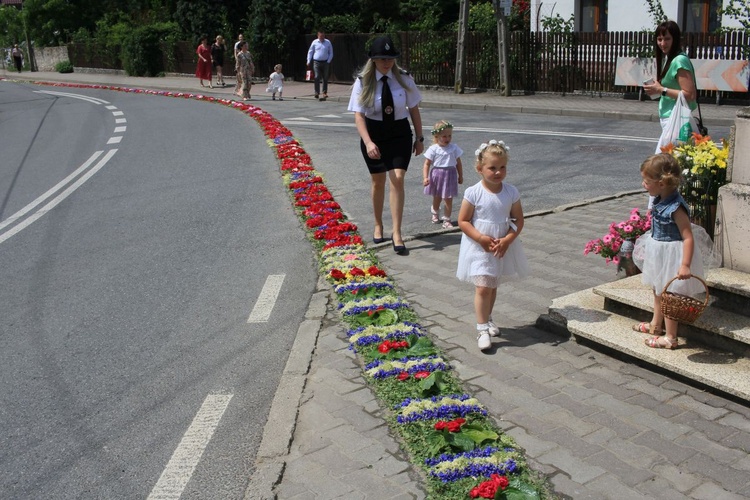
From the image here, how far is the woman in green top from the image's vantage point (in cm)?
718

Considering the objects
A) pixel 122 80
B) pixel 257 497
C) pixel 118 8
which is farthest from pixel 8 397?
pixel 118 8

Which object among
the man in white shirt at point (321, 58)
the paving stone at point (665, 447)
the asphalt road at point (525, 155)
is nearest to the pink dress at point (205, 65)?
the man in white shirt at point (321, 58)

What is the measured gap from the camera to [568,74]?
77.7 ft

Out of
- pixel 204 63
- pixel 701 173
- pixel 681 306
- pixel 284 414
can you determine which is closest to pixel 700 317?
pixel 681 306

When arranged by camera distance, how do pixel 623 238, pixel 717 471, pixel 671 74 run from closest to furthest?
1. pixel 717 471
2. pixel 623 238
3. pixel 671 74

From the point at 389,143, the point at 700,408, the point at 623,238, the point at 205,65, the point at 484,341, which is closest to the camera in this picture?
the point at 700,408

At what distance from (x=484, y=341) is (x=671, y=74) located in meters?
3.36

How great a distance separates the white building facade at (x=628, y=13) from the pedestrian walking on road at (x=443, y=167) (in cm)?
1797

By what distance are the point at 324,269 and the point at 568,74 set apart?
18.0 m

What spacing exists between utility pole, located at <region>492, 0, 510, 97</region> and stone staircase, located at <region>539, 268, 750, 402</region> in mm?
18691

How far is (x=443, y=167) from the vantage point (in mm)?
8617

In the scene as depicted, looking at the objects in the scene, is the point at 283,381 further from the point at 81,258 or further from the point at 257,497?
the point at 81,258

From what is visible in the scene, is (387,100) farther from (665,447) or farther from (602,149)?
(602,149)

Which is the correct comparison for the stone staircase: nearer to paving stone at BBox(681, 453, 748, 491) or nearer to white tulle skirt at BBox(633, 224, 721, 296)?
white tulle skirt at BBox(633, 224, 721, 296)
